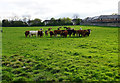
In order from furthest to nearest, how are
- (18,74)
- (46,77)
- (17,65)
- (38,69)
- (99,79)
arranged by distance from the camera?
(17,65)
(38,69)
(18,74)
(46,77)
(99,79)

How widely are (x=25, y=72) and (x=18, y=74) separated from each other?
0.32m

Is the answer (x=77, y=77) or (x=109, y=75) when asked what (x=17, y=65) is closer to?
(x=77, y=77)

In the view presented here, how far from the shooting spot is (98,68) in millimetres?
5707

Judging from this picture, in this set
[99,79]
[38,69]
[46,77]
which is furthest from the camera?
[38,69]

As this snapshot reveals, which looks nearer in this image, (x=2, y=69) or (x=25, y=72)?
(x=25, y=72)

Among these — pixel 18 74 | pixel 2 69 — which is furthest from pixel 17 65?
A: pixel 18 74

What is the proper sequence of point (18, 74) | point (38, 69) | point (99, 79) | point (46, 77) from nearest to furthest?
point (99, 79)
point (46, 77)
point (18, 74)
point (38, 69)

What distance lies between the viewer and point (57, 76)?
16.8 feet

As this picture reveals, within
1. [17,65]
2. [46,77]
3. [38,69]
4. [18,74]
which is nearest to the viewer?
[46,77]

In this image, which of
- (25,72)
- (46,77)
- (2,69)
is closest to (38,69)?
(25,72)

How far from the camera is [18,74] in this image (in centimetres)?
551

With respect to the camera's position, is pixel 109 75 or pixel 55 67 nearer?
pixel 109 75

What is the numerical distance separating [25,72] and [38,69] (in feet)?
1.97

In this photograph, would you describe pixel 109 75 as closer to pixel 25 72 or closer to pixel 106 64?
pixel 106 64
